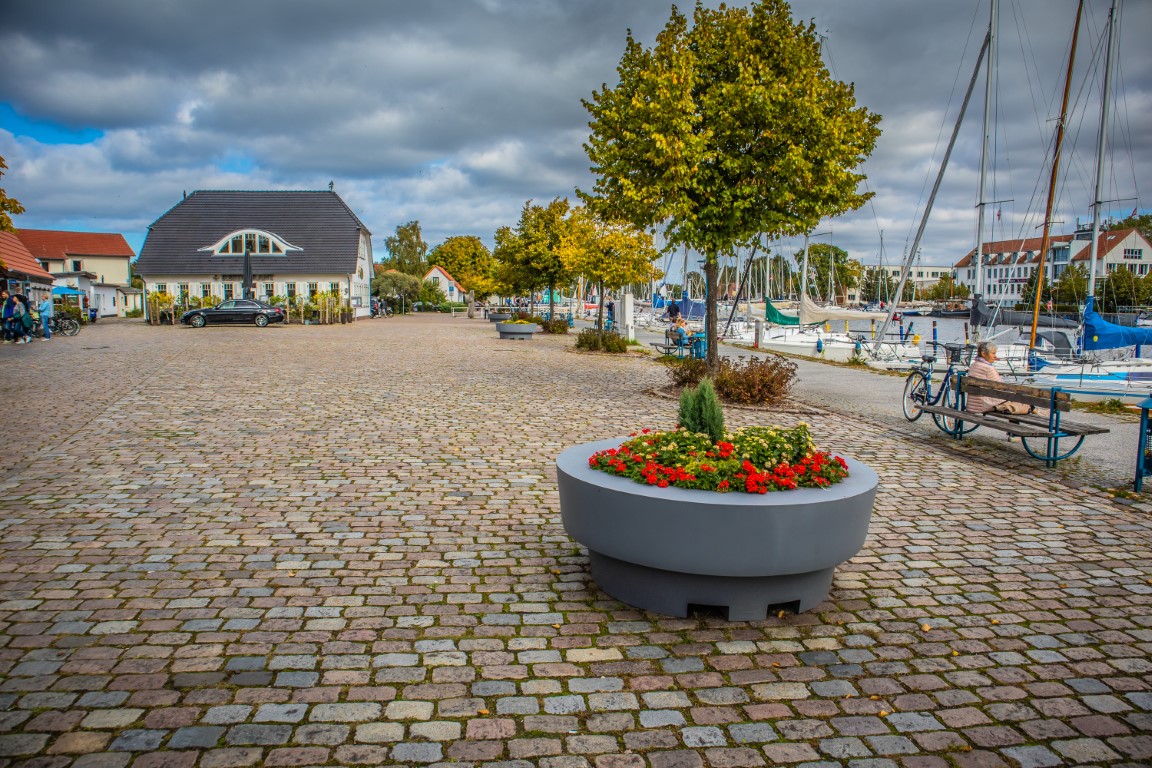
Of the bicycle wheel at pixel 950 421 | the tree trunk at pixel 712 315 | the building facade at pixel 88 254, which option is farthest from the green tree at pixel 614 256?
the building facade at pixel 88 254

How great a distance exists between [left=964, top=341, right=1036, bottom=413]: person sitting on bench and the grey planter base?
6.65 meters

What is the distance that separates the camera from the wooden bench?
28.2 feet

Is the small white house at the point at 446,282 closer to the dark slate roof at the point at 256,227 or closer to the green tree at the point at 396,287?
the green tree at the point at 396,287

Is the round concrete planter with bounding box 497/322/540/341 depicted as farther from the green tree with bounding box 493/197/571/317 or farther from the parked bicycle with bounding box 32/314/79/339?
the parked bicycle with bounding box 32/314/79/339

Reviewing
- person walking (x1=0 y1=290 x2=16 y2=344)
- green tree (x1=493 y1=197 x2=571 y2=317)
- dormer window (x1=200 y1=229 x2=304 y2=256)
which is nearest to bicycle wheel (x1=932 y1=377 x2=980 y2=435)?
green tree (x1=493 y1=197 x2=571 y2=317)

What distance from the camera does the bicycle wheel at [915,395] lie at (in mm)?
11984

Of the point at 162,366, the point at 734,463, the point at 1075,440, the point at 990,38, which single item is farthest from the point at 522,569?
the point at 990,38

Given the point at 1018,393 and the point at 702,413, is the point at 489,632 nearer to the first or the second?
the point at 702,413

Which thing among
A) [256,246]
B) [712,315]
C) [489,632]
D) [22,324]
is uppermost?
[256,246]

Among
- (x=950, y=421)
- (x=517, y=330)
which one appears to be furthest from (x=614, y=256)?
(x=950, y=421)

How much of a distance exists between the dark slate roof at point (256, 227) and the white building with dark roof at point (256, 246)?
0.07 m

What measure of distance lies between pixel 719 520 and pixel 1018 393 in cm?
684

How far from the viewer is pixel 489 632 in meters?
4.27

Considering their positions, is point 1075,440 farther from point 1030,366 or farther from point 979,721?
point 1030,366
